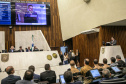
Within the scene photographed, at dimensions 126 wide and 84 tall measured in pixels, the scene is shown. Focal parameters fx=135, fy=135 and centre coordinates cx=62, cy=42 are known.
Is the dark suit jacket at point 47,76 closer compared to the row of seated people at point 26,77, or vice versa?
the row of seated people at point 26,77

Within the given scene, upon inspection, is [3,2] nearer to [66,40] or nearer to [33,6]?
[33,6]

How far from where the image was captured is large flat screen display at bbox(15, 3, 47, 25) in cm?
1214

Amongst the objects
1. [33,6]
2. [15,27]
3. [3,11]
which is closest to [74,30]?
[33,6]

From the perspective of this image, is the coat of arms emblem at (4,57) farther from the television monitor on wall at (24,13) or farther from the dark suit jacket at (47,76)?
the television monitor on wall at (24,13)

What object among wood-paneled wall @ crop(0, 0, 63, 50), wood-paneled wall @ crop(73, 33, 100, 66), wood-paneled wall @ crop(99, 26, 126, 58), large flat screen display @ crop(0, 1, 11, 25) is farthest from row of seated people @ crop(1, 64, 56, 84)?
wood-paneled wall @ crop(0, 0, 63, 50)

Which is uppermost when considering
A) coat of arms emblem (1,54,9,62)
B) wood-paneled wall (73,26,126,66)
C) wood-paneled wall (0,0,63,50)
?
wood-paneled wall (0,0,63,50)

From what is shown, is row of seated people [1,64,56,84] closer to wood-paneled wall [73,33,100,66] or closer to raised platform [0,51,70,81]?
raised platform [0,51,70,81]

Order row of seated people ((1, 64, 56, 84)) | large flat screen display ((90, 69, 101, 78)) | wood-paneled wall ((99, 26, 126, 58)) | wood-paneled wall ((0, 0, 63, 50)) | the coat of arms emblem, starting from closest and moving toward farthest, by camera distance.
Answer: row of seated people ((1, 64, 56, 84)) < large flat screen display ((90, 69, 101, 78)) < the coat of arms emblem < wood-paneled wall ((99, 26, 126, 58)) < wood-paneled wall ((0, 0, 63, 50))

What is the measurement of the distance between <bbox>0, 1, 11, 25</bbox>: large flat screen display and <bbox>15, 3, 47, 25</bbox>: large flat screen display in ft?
2.18

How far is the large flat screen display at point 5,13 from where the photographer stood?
11.7 meters

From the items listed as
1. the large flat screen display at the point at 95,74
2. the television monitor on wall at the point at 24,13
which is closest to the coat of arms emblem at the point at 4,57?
the large flat screen display at the point at 95,74

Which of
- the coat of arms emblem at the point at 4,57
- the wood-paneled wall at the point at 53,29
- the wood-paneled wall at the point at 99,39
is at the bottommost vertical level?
the coat of arms emblem at the point at 4,57

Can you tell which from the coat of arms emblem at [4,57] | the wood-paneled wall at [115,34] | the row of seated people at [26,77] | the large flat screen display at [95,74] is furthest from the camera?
the wood-paneled wall at [115,34]

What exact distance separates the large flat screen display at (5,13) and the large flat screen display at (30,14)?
2.18 ft
